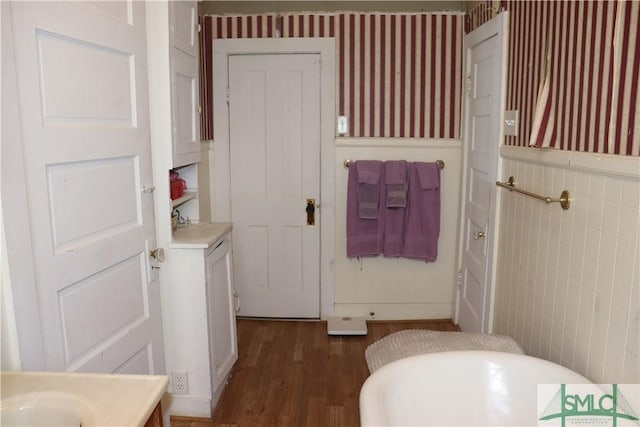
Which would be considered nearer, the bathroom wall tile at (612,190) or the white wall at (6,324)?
the white wall at (6,324)

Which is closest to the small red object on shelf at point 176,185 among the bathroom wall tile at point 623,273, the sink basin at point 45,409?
the sink basin at point 45,409

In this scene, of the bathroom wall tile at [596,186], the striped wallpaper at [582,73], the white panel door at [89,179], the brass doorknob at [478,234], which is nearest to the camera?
the white panel door at [89,179]

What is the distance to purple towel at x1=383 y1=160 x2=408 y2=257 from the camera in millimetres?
3609

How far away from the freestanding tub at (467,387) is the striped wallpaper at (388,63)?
212 cm

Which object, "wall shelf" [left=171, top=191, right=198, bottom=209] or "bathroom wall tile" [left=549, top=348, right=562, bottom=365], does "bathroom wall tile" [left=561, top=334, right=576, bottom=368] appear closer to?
"bathroom wall tile" [left=549, top=348, right=562, bottom=365]

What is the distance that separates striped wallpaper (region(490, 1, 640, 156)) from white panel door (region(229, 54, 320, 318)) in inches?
63.5

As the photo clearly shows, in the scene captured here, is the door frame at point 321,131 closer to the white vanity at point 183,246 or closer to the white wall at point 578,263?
the white vanity at point 183,246

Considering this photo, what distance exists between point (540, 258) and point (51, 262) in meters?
1.95

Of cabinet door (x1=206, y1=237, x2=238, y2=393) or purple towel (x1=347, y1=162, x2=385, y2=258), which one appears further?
purple towel (x1=347, y1=162, x2=385, y2=258)

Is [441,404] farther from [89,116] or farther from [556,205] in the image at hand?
[89,116]

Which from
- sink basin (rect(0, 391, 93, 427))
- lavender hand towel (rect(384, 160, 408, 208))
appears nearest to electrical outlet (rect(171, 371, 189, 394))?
sink basin (rect(0, 391, 93, 427))

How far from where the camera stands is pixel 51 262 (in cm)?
154

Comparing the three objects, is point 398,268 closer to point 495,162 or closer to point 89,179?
point 495,162

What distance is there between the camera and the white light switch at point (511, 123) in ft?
8.63
